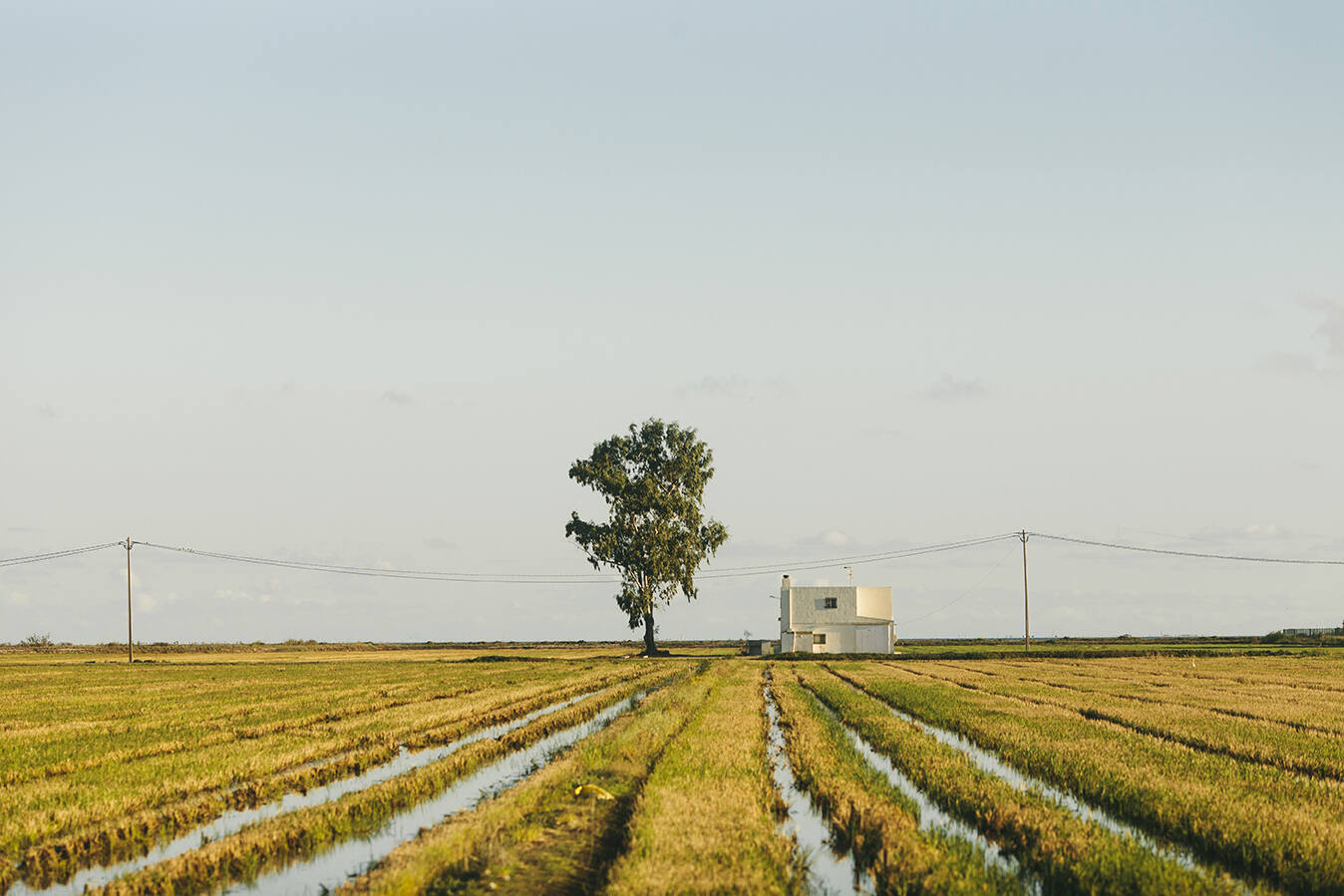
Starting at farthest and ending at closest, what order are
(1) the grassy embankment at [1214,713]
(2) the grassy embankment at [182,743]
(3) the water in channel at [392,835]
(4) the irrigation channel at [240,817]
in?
(1) the grassy embankment at [1214,713] → (2) the grassy embankment at [182,743] → (4) the irrigation channel at [240,817] → (3) the water in channel at [392,835]

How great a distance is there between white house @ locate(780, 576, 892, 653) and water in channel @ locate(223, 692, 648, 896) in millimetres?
80216

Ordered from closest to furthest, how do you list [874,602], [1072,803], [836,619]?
[1072,803] < [836,619] < [874,602]

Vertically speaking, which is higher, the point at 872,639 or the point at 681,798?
the point at 681,798

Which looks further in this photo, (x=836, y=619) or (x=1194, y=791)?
(x=836, y=619)

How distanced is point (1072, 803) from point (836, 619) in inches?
3465

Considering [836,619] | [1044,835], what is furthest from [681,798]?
[836,619]

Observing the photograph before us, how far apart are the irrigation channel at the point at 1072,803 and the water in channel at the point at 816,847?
188 centimetres

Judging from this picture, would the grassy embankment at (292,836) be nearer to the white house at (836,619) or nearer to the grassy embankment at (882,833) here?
the grassy embankment at (882,833)

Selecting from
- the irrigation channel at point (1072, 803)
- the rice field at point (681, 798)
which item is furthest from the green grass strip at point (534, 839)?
the irrigation channel at point (1072, 803)

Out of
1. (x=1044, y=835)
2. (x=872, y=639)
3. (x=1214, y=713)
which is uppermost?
(x=1044, y=835)

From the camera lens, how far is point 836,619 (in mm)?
103125

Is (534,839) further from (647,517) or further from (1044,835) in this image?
(647,517)

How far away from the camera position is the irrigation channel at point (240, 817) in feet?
39.3

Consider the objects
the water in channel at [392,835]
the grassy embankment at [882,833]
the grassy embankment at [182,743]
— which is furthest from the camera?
the grassy embankment at [182,743]
